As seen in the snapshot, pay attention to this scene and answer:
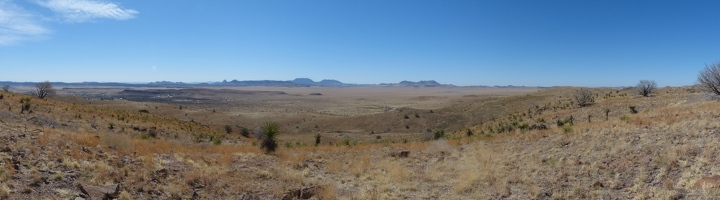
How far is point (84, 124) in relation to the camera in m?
22.8

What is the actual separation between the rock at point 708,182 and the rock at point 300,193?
886cm

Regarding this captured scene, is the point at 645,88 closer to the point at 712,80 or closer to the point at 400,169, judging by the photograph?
the point at 712,80

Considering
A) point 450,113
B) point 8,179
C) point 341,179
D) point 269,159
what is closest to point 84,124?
point 269,159

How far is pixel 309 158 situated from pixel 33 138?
9.47 meters

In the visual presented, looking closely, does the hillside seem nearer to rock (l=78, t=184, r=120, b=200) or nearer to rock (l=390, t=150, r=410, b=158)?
rock (l=78, t=184, r=120, b=200)

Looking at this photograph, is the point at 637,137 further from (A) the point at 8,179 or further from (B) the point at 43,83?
(B) the point at 43,83

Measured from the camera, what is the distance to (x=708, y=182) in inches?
311

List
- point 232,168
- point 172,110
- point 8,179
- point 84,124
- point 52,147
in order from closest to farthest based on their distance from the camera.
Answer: point 8,179, point 52,147, point 232,168, point 84,124, point 172,110

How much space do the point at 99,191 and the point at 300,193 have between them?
4.55 meters

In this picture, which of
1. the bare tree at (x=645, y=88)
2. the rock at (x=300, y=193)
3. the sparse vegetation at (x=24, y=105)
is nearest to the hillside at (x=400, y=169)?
the rock at (x=300, y=193)

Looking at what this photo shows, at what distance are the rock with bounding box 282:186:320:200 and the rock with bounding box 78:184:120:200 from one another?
3.83 m

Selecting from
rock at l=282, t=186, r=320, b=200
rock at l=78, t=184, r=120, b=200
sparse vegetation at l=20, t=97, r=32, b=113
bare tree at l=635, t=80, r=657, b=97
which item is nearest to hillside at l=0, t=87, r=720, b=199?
rock at l=78, t=184, r=120, b=200

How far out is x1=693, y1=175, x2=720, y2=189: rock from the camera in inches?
303

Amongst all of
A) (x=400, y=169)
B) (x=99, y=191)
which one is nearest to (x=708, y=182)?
(x=400, y=169)
